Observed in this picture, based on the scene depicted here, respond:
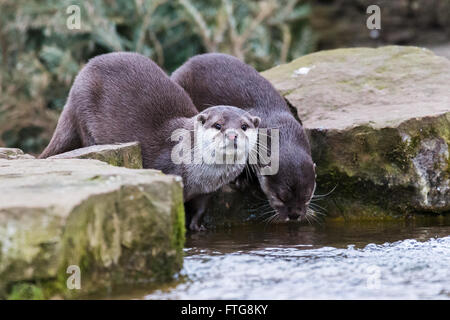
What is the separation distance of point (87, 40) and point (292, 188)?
3.94 m

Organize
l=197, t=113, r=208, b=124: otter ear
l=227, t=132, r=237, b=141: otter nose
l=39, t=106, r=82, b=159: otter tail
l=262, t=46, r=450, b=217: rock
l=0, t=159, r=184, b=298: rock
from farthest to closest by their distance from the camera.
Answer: l=39, t=106, r=82, b=159: otter tail → l=262, t=46, r=450, b=217: rock → l=197, t=113, r=208, b=124: otter ear → l=227, t=132, r=237, b=141: otter nose → l=0, t=159, r=184, b=298: rock

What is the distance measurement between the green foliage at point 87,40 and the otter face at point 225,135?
328 centimetres

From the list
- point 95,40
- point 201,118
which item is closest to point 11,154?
point 201,118

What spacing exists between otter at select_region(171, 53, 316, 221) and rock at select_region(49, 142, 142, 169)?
0.58m

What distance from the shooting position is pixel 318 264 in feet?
8.43

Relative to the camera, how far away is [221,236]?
10.8ft

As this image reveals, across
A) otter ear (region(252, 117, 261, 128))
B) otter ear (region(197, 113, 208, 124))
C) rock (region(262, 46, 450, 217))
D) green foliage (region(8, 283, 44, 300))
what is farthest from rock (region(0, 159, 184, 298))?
rock (region(262, 46, 450, 217))

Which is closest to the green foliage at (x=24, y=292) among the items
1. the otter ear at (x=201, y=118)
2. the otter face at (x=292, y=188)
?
the otter ear at (x=201, y=118)

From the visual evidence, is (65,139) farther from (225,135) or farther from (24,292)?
(24,292)

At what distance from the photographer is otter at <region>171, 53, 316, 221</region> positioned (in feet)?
11.0

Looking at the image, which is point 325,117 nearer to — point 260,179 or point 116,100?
point 260,179

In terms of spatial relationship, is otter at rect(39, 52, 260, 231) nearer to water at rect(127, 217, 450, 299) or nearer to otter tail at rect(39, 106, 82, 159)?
otter tail at rect(39, 106, 82, 159)

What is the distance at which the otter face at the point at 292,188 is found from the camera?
11.0 feet

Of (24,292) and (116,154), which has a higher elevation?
(116,154)
